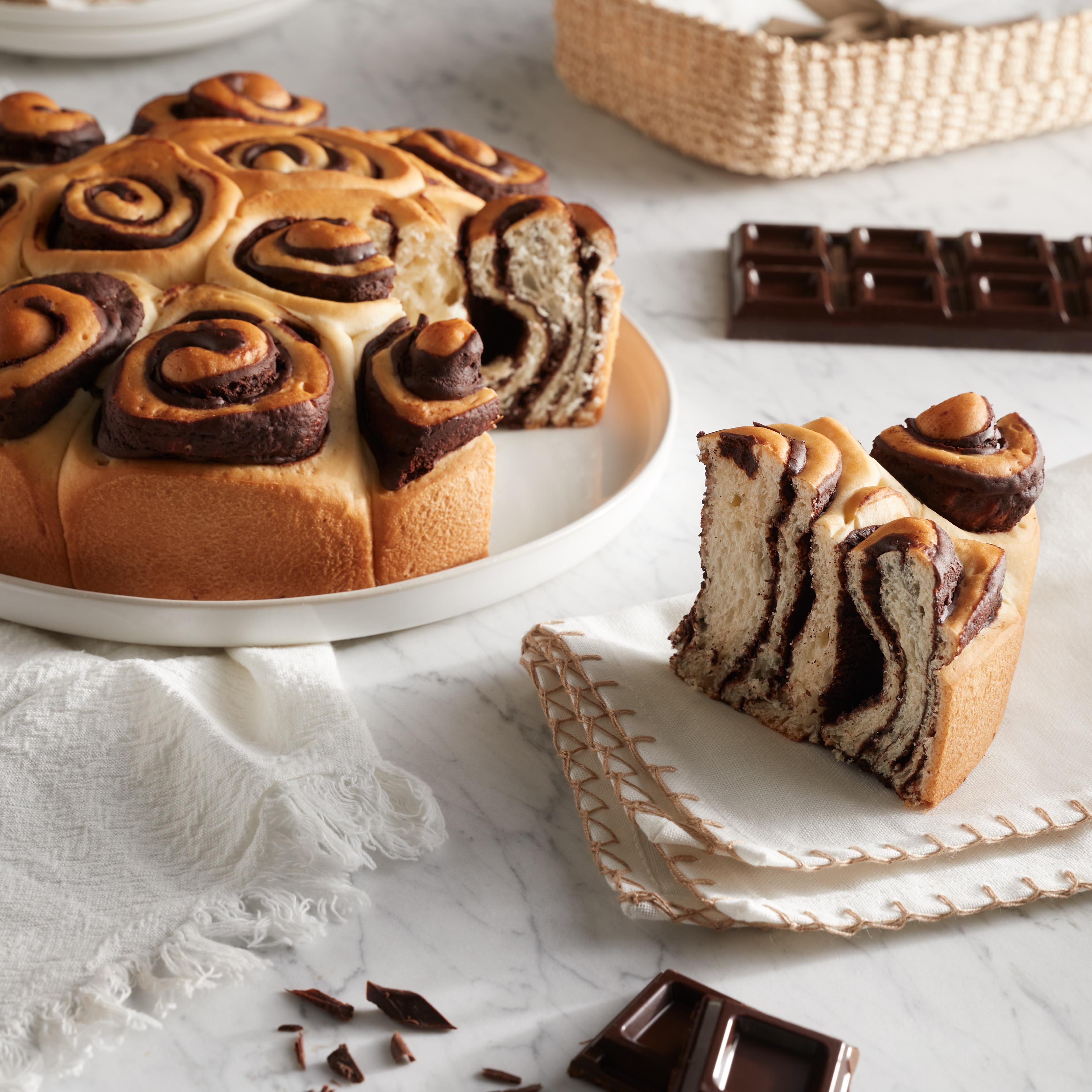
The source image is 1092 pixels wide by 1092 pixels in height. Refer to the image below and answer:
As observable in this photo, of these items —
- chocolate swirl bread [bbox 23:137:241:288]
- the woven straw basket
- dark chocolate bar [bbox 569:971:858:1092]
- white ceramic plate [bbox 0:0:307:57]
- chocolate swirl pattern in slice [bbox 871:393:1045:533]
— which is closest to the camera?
dark chocolate bar [bbox 569:971:858:1092]

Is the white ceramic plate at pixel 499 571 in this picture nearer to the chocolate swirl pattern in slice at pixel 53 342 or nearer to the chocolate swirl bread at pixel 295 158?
the chocolate swirl pattern in slice at pixel 53 342

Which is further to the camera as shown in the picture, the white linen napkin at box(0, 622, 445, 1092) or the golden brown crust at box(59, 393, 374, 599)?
the golden brown crust at box(59, 393, 374, 599)

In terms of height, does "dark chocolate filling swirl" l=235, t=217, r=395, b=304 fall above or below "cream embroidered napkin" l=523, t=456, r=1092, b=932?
above

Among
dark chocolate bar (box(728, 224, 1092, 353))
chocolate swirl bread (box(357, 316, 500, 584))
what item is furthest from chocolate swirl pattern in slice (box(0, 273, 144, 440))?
dark chocolate bar (box(728, 224, 1092, 353))

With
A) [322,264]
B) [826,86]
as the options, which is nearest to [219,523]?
[322,264]

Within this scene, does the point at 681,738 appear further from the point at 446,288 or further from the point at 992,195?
the point at 992,195

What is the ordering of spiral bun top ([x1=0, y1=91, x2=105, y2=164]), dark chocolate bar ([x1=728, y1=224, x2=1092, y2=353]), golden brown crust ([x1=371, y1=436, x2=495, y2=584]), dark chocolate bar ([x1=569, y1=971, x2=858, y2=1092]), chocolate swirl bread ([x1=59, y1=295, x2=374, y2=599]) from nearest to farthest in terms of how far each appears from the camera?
dark chocolate bar ([x1=569, y1=971, x2=858, y2=1092]), chocolate swirl bread ([x1=59, y1=295, x2=374, y2=599]), golden brown crust ([x1=371, y1=436, x2=495, y2=584]), spiral bun top ([x1=0, y1=91, x2=105, y2=164]), dark chocolate bar ([x1=728, y1=224, x2=1092, y2=353])

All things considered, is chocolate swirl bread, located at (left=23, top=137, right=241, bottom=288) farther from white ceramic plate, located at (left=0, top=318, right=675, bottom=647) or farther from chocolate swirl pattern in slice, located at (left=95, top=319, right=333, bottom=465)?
white ceramic plate, located at (left=0, top=318, right=675, bottom=647)
